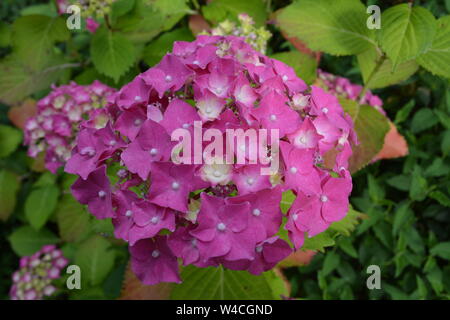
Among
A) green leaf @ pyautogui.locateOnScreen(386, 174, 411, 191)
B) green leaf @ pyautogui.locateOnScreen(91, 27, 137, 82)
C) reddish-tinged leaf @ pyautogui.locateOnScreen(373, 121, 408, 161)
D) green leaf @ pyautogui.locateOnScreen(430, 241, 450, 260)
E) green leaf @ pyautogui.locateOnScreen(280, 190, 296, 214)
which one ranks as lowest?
green leaf @ pyautogui.locateOnScreen(430, 241, 450, 260)

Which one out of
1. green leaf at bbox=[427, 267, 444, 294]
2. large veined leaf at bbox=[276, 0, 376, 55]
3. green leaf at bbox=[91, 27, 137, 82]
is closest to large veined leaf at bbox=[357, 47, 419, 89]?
large veined leaf at bbox=[276, 0, 376, 55]

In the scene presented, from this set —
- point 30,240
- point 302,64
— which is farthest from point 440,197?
point 30,240

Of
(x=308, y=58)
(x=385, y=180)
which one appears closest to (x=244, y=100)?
(x=308, y=58)

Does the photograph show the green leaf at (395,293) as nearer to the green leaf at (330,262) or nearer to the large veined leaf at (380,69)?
the green leaf at (330,262)

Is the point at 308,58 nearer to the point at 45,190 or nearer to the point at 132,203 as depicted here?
the point at 132,203

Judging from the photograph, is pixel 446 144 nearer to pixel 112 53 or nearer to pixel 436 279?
pixel 436 279

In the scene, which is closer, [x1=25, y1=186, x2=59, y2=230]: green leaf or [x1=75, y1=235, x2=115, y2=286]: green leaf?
[x1=75, y1=235, x2=115, y2=286]: green leaf

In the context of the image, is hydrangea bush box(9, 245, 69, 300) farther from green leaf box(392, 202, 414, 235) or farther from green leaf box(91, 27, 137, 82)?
green leaf box(392, 202, 414, 235)

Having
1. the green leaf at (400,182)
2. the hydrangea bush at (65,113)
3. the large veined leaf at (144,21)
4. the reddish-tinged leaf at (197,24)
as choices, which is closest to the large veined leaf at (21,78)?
the hydrangea bush at (65,113)
